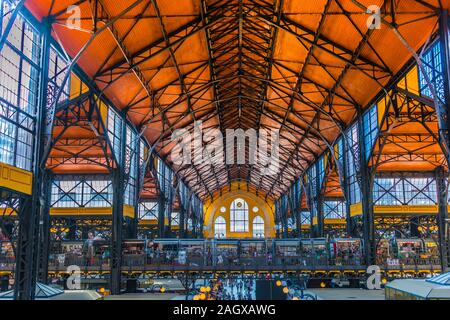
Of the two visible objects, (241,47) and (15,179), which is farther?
(241,47)

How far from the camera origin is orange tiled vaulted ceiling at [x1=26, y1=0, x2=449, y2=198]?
2906 centimetres

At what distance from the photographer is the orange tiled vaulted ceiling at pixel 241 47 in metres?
29.1

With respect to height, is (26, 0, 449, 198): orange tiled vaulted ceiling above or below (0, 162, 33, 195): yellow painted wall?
above

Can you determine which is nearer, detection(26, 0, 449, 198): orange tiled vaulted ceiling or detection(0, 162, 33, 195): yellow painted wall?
detection(0, 162, 33, 195): yellow painted wall

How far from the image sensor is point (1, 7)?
22266 mm

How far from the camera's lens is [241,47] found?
42469mm

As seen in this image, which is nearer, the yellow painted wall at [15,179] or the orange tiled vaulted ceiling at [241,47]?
the yellow painted wall at [15,179]

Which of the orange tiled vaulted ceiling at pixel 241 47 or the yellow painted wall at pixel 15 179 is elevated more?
the orange tiled vaulted ceiling at pixel 241 47

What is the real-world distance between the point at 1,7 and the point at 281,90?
29.2 m

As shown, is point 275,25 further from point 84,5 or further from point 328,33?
point 84,5

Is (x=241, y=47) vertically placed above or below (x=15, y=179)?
above
